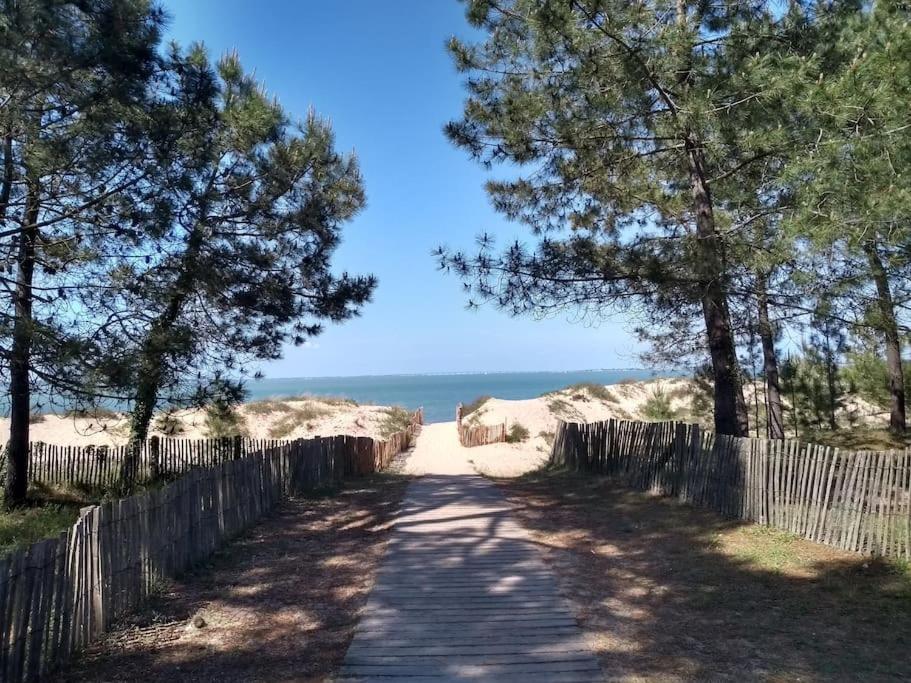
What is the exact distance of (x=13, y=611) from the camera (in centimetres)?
376

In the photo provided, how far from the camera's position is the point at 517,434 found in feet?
99.8

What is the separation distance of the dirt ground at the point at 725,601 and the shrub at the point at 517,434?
20225mm

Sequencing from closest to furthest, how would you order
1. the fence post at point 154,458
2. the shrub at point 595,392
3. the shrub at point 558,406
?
the fence post at point 154,458, the shrub at point 558,406, the shrub at point 595,392

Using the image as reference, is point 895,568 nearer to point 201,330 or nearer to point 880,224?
point 880,224

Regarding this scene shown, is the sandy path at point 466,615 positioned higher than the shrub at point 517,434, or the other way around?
the shrub at point 517,434

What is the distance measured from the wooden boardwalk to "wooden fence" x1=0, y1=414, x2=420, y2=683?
1.80 meters

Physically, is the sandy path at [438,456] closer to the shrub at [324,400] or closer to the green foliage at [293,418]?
the green foliage at [293,418]

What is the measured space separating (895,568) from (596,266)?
5325 millimetres

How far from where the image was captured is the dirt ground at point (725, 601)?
4309mm

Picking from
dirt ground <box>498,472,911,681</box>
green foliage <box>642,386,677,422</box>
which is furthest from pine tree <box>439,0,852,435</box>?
green foliage <box>642,386,677,422</box>

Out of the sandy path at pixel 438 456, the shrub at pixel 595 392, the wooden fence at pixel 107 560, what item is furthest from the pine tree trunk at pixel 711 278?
the shrub at pixel 595 392

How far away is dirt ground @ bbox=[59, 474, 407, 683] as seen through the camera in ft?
14.0

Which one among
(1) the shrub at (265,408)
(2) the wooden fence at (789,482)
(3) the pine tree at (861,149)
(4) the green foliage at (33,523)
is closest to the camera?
(3) the pine tree at (861,149)

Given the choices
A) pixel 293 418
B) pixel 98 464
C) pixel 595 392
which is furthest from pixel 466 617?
pixel 595 392
